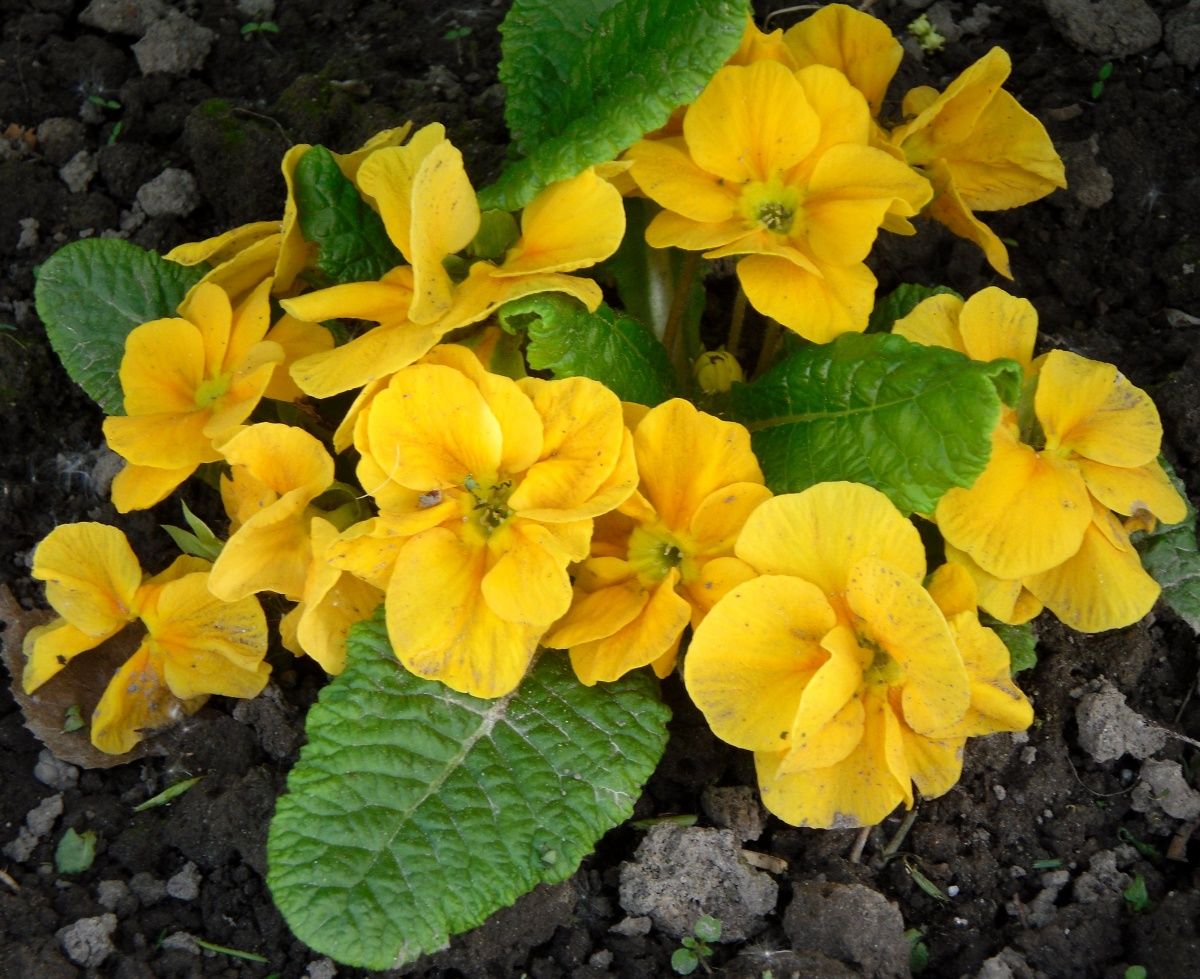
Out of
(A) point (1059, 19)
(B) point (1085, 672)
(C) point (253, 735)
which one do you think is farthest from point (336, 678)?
(A) point (1059, 19)

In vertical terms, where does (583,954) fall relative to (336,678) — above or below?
below

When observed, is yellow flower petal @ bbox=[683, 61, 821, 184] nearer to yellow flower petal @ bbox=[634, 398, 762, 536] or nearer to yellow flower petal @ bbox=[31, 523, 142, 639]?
yellow flower petal @ bbox=[634, 398, 762, 536]

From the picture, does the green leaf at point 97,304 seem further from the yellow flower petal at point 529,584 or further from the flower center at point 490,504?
the yellow flower petal at point 529,584

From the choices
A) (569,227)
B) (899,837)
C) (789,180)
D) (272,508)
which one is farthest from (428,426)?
(899,837)

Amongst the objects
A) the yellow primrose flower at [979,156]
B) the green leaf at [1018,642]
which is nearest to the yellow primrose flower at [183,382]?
the yellow primrose flower at [979,156]

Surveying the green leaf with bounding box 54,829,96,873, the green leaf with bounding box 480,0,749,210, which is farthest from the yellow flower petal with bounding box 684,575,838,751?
the green leaf with bounding box 54,829,96,873

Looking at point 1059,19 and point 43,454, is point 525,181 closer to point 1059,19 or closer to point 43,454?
point 43,454
